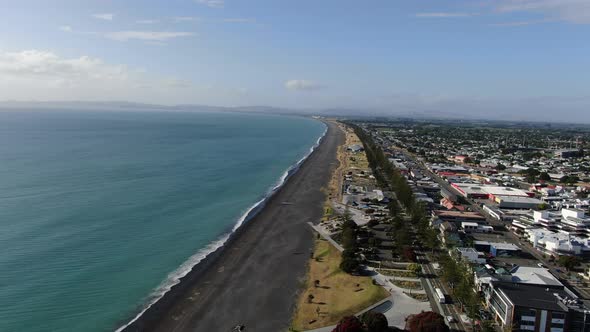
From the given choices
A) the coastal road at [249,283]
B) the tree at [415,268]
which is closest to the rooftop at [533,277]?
the tree at [415,268]

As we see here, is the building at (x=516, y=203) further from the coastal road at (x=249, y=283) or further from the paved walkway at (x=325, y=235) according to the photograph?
the paved walkway at (x=325, y=235)

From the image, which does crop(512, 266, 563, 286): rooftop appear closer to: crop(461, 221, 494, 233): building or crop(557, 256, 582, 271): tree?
crop(557, 256, 582, 271): tree

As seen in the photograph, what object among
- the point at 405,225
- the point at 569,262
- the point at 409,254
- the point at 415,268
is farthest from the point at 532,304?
the point at 405,225

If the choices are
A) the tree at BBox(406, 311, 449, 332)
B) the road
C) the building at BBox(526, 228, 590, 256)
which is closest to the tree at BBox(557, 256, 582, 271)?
the road

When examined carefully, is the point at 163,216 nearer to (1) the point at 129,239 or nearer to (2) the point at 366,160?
(1) the point at 129,239

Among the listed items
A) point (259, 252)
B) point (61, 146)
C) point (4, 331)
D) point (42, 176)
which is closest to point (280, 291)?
point (259, 252)

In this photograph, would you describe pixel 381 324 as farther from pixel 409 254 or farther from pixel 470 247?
pixel 470 247
